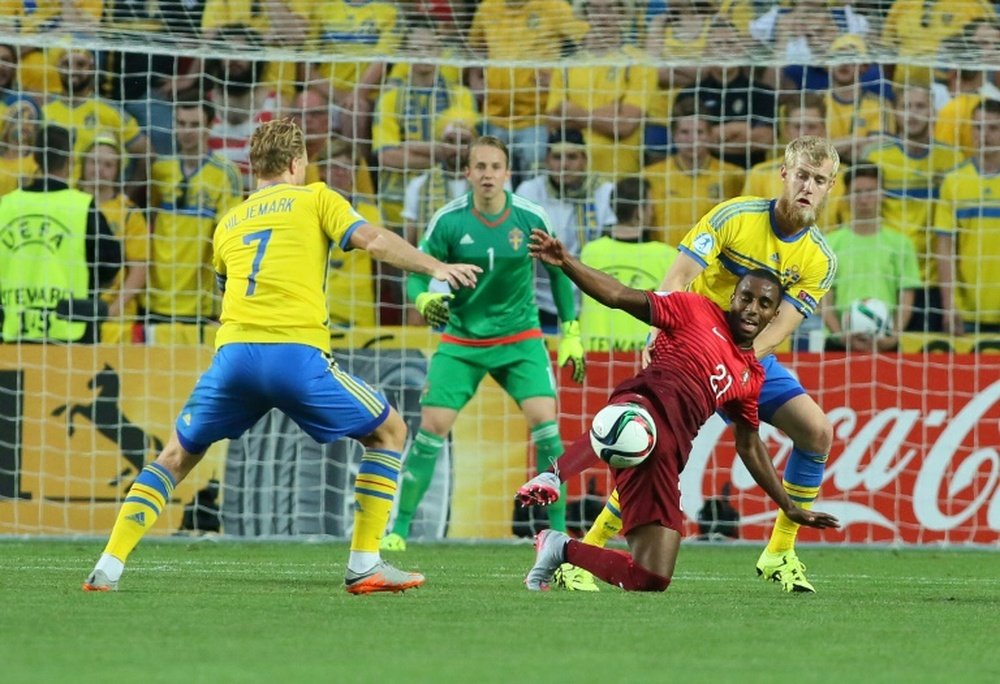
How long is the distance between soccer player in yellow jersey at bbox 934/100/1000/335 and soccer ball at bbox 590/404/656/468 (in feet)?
20.7

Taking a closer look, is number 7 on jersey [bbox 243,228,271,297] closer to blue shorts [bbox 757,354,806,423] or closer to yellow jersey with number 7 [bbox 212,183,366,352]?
yellow jersey with number 7 [bbox 212,183,366,352]

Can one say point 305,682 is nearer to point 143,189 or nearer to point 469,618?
point 469,618

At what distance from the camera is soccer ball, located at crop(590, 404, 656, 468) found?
22.5ft

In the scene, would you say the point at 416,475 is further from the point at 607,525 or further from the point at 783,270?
the point at 783,270

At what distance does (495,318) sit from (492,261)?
1.10ft

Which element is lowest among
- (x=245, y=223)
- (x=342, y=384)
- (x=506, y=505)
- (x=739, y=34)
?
(x=506, y=505)

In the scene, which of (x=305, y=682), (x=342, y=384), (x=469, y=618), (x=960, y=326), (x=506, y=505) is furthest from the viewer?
(x=960, y=326)

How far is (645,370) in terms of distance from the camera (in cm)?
734

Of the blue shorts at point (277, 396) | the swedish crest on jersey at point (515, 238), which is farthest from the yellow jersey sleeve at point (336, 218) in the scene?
the swedish crest on jersey at point (515, 238)

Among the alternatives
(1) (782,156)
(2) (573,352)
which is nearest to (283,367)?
(2) (573,352)

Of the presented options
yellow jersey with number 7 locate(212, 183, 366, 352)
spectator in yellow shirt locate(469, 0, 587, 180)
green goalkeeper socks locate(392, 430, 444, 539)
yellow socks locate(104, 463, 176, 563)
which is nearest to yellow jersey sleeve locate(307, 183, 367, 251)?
yellow jersey with number 7 locate(212, 183, 366, 352)

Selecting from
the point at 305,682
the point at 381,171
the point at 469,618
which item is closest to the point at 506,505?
the point at 381,171

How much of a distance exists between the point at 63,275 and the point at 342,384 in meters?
Answer: 5.63

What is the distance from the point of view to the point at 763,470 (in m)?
7.43
